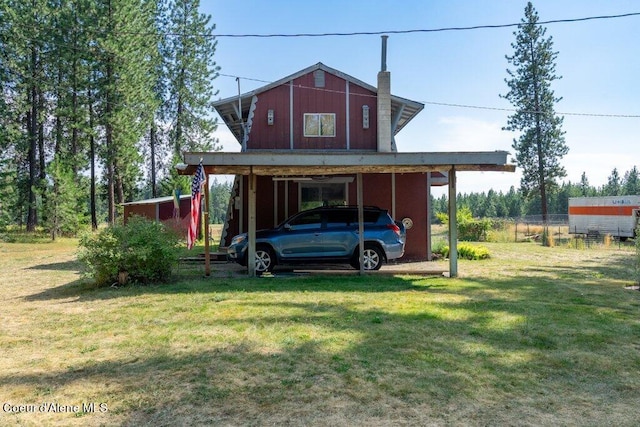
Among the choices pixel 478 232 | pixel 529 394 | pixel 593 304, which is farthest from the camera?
pixel 478 232

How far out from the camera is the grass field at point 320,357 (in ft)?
10.7

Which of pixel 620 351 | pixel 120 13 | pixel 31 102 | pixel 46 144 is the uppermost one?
pixel 120 13

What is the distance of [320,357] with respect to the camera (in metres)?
4.40

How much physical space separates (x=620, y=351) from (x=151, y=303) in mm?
6463

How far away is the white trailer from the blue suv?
829 inches

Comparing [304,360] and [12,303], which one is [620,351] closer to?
[304,360]

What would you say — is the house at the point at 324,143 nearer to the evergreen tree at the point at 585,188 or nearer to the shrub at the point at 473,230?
the shrub at the point at 473,230

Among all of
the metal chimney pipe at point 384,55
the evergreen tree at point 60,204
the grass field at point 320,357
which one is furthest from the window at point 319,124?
the evergreen tree at point 60,204

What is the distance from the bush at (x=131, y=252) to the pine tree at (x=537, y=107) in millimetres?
32672

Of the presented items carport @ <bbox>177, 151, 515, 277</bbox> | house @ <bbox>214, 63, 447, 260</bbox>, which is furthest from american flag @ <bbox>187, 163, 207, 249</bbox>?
house @ <bbox>214, 63, 447, 260</bbox>

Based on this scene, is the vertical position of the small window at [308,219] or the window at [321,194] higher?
the window at [321,194]

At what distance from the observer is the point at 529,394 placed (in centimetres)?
358

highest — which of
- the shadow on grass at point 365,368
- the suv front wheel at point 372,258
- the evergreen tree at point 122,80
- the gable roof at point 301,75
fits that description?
the evergreen tree at point 122,80

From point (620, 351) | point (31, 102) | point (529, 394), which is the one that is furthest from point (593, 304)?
point (31, 102)
